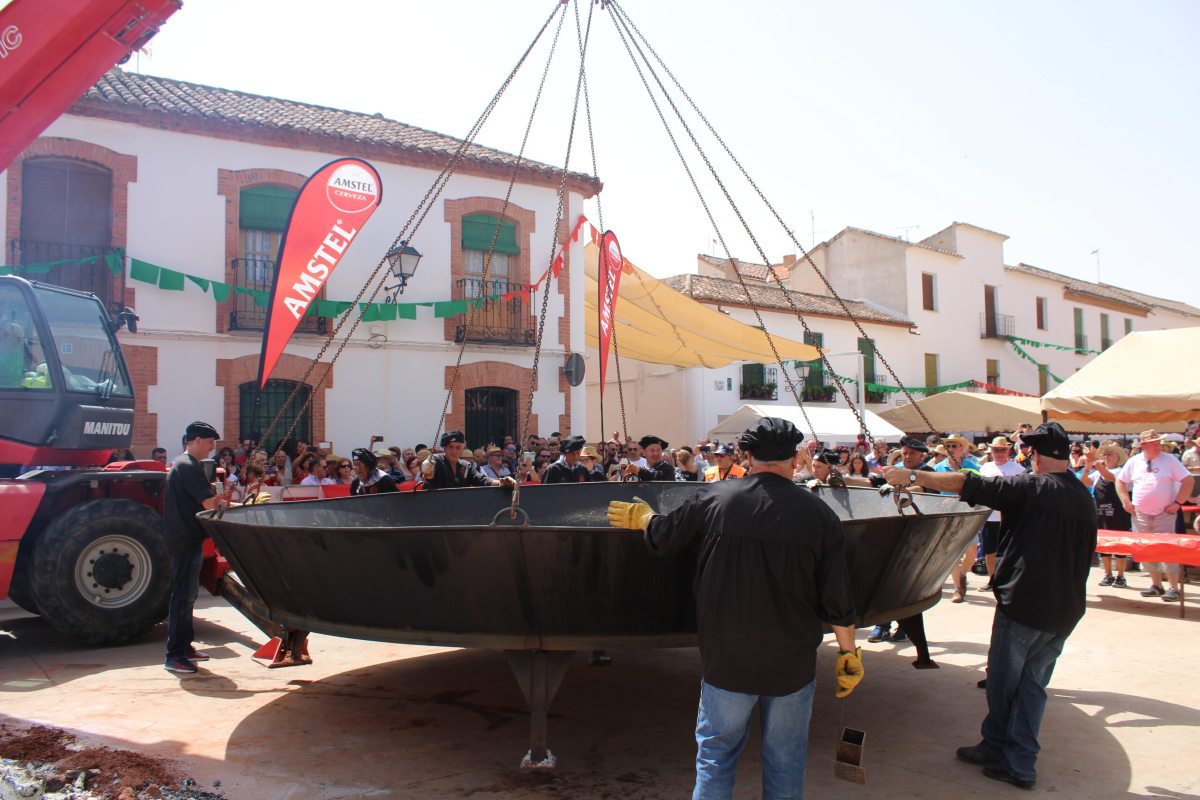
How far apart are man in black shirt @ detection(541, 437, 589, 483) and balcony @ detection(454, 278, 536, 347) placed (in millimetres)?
8028

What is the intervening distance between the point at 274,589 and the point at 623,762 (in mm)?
1892

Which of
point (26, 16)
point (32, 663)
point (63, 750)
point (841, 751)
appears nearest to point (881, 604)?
point (841, 751)

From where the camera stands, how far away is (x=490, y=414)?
16.4 metres

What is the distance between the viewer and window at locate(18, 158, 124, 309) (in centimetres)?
1284

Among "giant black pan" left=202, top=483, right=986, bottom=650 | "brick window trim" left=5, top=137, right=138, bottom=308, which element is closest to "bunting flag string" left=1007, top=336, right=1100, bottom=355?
"brick window trim" left=5, top=137, right=138, bottom=308

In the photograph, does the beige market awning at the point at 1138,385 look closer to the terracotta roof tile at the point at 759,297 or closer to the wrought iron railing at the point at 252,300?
the terracotta roof tile at the point at 759,297

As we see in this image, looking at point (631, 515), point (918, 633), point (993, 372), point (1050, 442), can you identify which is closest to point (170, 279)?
point (631, 515)

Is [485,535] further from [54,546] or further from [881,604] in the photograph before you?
[54,546]

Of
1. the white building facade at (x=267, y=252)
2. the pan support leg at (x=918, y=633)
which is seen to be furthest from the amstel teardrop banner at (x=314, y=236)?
the pan support leg at (x=918, y=633)

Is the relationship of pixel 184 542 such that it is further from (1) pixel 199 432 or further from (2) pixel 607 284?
(2) pixel 607 284

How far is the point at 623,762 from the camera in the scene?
399cm

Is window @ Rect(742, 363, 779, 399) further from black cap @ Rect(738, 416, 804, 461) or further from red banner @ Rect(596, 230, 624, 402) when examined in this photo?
black cap @ Rect(738, 416, 804, 461)

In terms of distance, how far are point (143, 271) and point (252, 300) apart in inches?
64.7

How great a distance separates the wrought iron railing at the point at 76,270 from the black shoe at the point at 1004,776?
1302 cm
